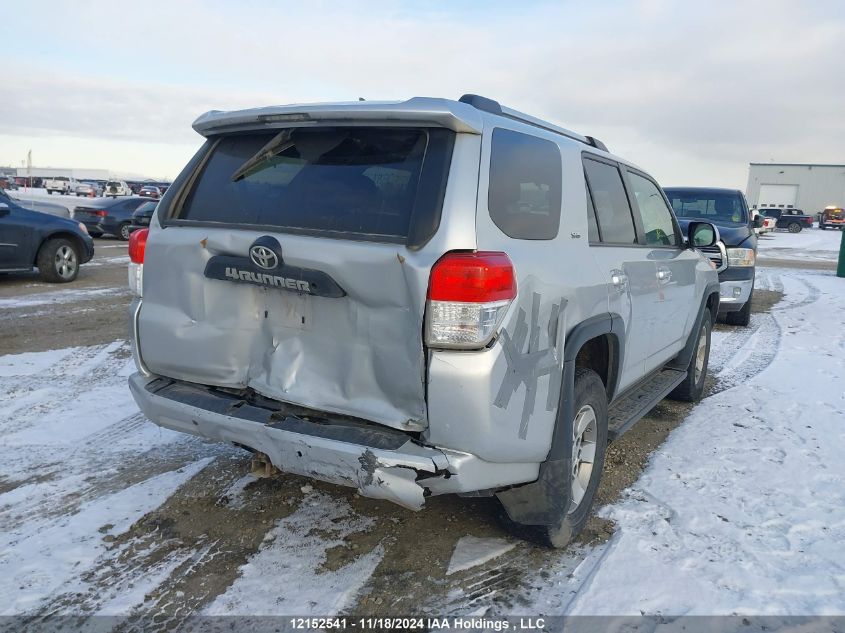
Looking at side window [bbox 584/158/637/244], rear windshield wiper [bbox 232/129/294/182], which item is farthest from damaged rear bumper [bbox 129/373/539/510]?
side window [bbox 584/158/637/244]

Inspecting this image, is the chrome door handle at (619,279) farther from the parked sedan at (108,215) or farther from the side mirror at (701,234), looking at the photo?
the parked sedan at (108,215)

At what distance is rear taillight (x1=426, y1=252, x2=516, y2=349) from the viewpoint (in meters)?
2.46

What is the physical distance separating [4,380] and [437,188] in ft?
15.8

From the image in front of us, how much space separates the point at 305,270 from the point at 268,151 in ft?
2.40

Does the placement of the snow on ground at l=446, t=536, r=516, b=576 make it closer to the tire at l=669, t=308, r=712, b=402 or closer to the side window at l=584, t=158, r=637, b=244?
the side window at l=584, t=158, r=637, b=244

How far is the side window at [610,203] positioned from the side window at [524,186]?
504 millimetres

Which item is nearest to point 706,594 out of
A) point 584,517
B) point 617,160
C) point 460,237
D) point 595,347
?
point 584,517

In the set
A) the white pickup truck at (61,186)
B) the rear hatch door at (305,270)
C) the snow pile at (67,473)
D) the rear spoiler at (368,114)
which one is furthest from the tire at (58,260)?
the white pickup truck at (61,186)

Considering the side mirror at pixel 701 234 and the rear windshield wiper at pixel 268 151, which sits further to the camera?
the side mirror at pixel 701 234

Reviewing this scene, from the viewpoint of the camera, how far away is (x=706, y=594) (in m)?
2.83

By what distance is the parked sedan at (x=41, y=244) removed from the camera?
10375 millimetres

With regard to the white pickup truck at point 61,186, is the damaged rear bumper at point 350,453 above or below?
below

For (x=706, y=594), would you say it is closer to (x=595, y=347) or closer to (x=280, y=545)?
(x=595, y=347)

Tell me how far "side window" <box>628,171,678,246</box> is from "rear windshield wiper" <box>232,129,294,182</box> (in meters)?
2.35
